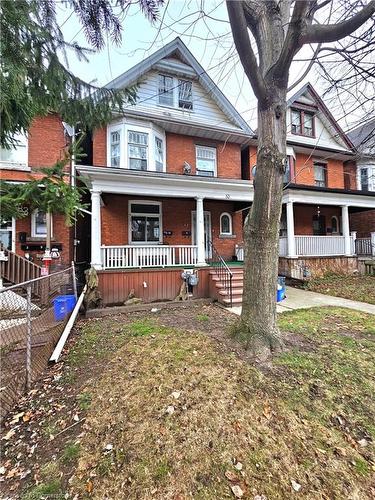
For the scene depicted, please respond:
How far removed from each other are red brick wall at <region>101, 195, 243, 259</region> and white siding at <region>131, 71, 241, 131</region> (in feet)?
12.3

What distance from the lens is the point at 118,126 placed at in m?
10.8

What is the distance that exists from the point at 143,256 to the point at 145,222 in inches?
120

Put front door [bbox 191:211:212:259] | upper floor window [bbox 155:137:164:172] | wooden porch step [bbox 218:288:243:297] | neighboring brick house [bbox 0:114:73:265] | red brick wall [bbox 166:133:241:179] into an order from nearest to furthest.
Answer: wooden porch step [bbox 218:288:243:297] < neighboring brick house [bbox 0:114:73:265] < upper floor window [bbox 155:137:164:172] < red brick wall [bbox 166:133:241:179] < front door [bbox 191:211:212:259]

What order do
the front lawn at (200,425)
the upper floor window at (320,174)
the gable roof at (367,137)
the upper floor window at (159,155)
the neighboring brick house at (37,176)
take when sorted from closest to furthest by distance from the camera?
1. the front lawn at (200,425)
2. the gable roof at (367,137)
3. the neighboring brick house at (37,176)
4. the upper floor window at (159,155)
5. the upper floor window at (320,174)

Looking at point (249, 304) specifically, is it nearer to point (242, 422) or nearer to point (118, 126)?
point (242, 422)

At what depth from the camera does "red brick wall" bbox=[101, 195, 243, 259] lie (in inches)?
435

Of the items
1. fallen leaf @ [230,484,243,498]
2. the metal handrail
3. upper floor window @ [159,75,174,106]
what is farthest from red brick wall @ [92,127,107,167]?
fallen leaf @ [230,484,243,498]

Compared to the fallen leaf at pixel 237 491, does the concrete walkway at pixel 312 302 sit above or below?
above

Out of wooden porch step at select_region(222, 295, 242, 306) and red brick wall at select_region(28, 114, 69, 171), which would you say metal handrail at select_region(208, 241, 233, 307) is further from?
red brick wall at select_region(28, 114, 69, 171)

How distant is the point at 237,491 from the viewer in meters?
2.03

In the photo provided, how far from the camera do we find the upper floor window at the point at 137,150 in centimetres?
1091

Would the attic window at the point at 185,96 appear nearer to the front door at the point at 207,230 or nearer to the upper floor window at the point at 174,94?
the upper floor window at the point at 174,94

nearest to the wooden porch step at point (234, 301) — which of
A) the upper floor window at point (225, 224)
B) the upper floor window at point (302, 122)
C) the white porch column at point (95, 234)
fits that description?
the white porch column at point (95, 234)

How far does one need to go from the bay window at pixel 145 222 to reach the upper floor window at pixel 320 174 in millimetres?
10241
